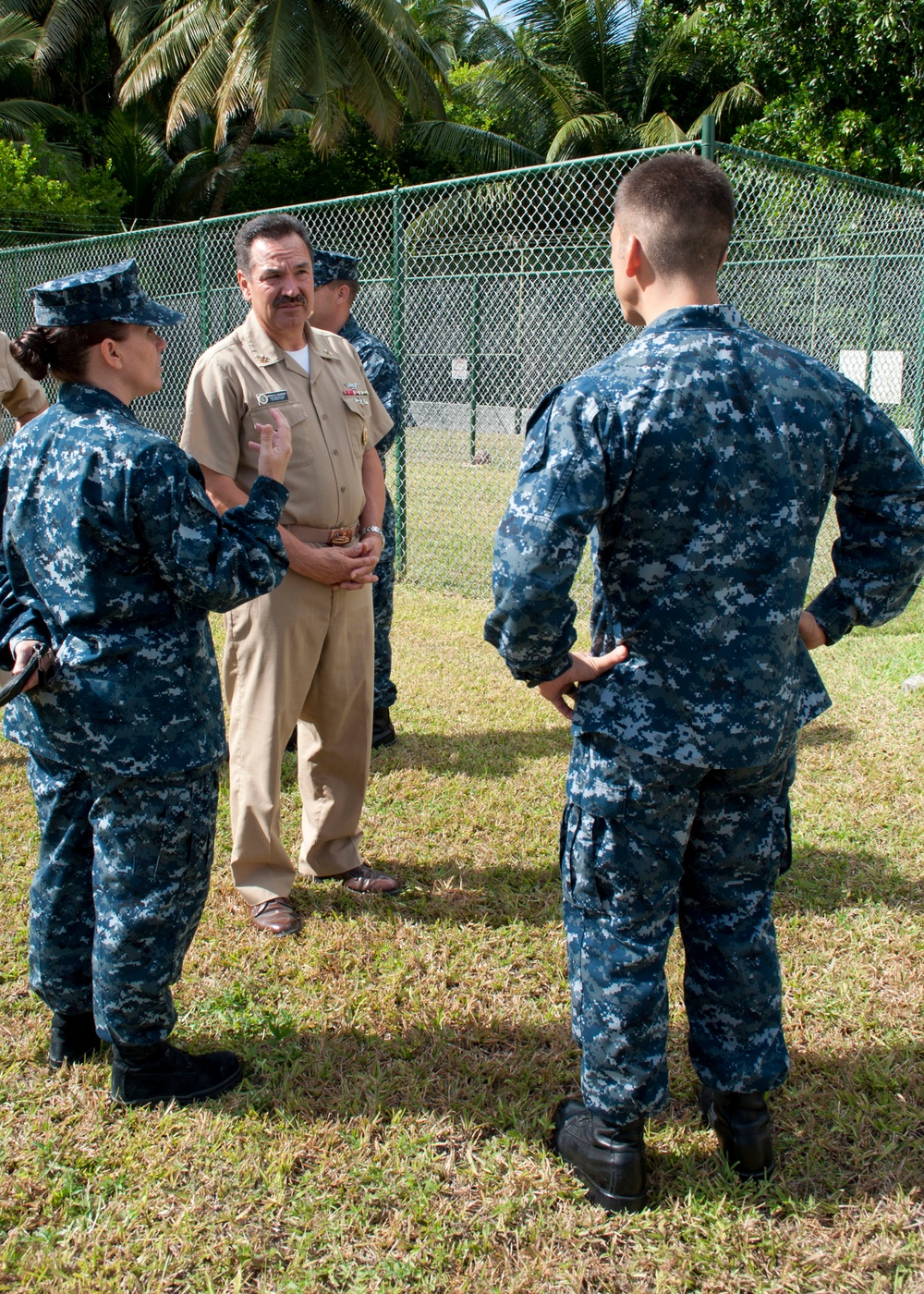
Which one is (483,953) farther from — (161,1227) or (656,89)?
(656,89)

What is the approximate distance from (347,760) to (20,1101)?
4.76 feet

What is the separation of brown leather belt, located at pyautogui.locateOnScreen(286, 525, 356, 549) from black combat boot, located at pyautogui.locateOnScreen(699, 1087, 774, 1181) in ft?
6.50

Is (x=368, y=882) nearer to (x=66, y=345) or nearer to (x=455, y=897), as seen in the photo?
(x=455, y=897)

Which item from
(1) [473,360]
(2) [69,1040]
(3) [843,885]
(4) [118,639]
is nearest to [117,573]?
(4) [118,639]

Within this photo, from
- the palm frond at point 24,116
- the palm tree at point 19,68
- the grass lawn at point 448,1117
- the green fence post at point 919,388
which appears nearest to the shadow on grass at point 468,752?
the grass lawn at point 448,1117

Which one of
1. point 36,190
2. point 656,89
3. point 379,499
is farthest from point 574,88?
point 379,499

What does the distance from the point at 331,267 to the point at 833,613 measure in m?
2.78

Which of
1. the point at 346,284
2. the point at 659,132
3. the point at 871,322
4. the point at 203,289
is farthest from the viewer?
the point at 659,132

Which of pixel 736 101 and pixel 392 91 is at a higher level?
pixel 392 91

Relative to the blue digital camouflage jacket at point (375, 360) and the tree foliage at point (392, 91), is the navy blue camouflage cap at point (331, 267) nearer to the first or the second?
the blue digital camouflage jacket at point (375, 360)

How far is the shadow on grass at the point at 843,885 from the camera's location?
3.49 m

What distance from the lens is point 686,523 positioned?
1.92 meters

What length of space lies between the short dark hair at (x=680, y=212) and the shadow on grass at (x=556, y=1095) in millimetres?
1926

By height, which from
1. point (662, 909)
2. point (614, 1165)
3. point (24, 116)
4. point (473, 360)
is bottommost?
point (614, 1165)
